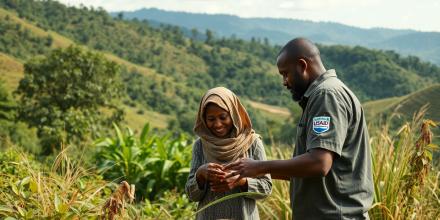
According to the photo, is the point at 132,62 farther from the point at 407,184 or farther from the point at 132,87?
the point at 407,184

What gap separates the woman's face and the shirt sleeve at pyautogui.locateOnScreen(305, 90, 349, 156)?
0.68 metres

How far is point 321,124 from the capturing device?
1.82m

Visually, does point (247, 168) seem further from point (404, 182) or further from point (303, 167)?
point (404, 182)

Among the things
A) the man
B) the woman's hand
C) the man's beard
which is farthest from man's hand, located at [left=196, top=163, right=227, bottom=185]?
the man's beard

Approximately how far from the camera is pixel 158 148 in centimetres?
504

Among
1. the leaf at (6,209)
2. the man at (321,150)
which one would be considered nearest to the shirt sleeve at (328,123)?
the man at (321,150)

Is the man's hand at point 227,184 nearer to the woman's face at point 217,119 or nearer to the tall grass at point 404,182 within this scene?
the woman's face at point 217,119

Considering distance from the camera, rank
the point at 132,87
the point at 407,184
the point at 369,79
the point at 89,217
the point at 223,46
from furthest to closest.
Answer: the point at 223,46 → the point at 369,79 → the point at 132,87 → the point at 407,184 → the point at 89,217

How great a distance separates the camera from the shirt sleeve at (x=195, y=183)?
97.3 inches

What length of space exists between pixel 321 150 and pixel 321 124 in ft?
0.27

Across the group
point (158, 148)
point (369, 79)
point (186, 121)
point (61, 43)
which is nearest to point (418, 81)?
point (369, 79)

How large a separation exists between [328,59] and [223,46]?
18691mm

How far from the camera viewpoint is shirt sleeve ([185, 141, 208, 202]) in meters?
2.47

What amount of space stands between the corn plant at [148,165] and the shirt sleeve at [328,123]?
3011mm
